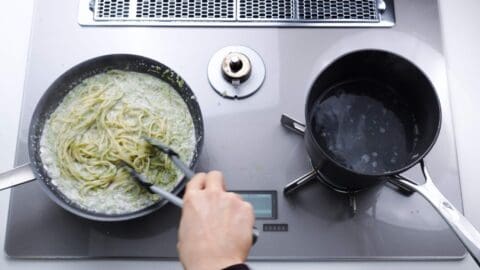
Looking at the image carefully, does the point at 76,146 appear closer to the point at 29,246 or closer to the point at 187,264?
the point at 29,246

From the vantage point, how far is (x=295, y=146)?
1.00 meters

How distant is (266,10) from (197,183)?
51 centimetres

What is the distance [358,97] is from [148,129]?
0.45 meters

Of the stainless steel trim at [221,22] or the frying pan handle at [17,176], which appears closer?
the frying pan handle at [17,176]

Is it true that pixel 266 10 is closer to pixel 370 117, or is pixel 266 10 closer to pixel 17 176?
pixel 370 117

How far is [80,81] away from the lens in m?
0.95

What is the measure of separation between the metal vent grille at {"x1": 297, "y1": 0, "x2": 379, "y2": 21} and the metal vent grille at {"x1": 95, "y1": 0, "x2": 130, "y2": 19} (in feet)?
1.40

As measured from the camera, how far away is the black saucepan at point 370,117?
848 mm

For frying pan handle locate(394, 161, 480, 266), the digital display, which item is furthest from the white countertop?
frying pan handle locate(394, 161, 480, 266)

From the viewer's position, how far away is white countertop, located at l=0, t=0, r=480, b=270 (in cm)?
94

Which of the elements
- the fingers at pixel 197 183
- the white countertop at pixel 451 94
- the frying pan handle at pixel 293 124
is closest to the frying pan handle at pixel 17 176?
the white countertop at pixel 451 94

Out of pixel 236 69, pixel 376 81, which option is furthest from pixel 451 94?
pixel 236 69

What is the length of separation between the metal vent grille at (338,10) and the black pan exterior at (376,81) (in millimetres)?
230

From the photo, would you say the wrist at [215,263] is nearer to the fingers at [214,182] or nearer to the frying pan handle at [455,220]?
the fingers at [214,182]
